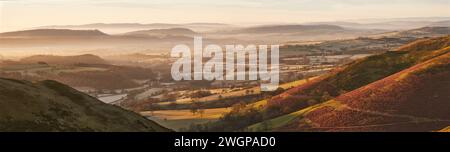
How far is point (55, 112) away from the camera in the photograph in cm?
8531

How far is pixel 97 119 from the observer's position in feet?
308

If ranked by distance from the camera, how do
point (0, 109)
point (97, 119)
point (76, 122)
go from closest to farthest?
point (0, 109) < point (76, 122) < point (97, 119)

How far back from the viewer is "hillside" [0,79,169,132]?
76062 millimetres

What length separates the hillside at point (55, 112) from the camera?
76062mm
